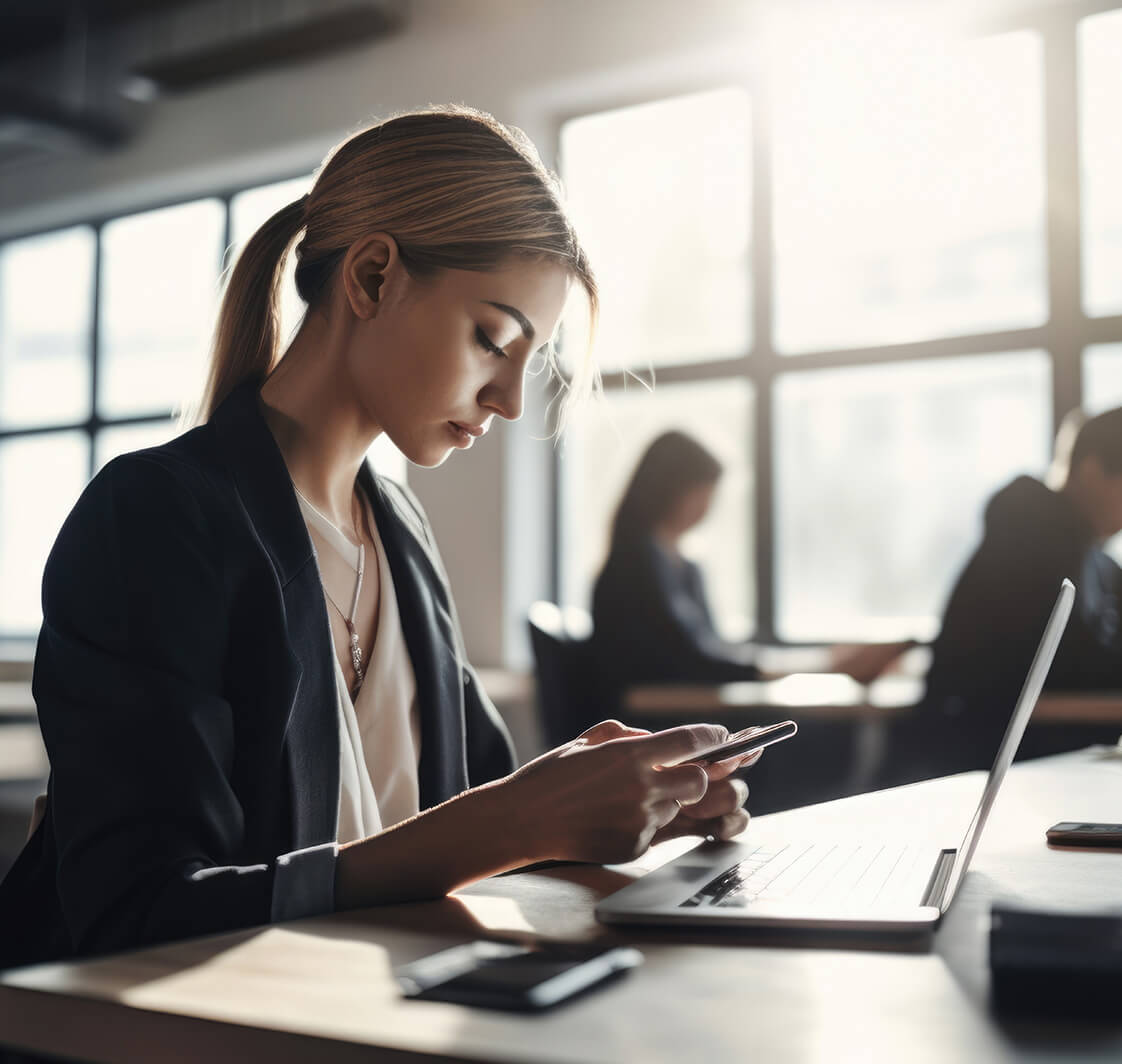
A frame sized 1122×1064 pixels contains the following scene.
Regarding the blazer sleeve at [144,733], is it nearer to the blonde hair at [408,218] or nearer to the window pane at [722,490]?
the blonde hair at [408,218]

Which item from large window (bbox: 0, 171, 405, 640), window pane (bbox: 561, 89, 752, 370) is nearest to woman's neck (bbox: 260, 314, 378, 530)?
window pane (bbox: 561, 89, 752, 370)

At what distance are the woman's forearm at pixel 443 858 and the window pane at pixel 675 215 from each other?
12.1 ft

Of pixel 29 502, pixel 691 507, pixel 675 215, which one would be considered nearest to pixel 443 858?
pixel 691 507

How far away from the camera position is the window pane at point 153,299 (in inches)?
218

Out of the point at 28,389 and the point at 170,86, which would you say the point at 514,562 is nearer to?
the point at 170,86

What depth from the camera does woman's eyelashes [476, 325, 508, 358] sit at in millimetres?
1236

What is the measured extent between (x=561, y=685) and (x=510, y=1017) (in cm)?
272

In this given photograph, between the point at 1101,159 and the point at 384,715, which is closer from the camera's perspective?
the point at 384,715

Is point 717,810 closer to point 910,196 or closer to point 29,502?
point 910,196

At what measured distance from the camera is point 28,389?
19.8ft

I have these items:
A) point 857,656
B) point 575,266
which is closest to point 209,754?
point 575,266

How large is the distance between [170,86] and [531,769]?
444 cm

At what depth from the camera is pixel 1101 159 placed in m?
3.88

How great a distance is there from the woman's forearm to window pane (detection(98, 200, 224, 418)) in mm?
4952
